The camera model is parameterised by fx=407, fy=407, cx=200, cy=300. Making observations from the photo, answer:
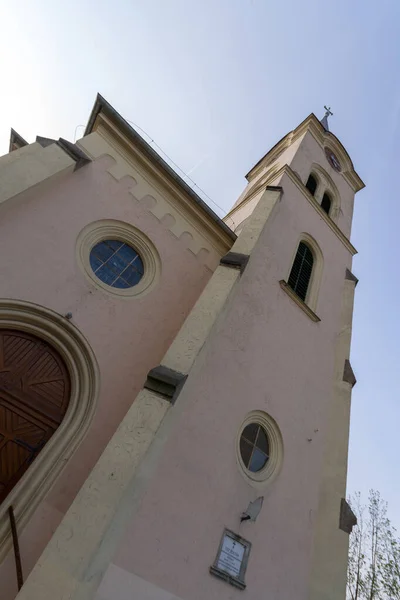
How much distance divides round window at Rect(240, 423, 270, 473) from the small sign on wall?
1219 millimetres

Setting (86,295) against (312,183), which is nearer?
(86,295)

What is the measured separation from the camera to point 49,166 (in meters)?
7.53

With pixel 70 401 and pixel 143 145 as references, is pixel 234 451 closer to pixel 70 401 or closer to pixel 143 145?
pixel 70 401

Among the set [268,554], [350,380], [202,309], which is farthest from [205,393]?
[350,380]

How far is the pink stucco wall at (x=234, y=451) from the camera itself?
575cm

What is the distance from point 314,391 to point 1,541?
6571mm

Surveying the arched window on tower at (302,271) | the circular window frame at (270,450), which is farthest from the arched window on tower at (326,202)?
the circular window frame at (270,450)

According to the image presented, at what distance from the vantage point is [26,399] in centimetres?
639

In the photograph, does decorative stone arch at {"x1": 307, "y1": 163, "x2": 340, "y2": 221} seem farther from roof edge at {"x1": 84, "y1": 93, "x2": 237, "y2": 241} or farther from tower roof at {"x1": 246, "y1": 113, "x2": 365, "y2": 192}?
roof edge at {"x1": 84, "y1": 93, "x2": 237, "y2": 241}

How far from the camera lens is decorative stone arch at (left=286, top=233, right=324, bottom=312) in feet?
35.4

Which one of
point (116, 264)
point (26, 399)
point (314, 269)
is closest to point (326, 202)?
point (314, 269)

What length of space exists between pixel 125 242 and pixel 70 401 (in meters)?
3.58

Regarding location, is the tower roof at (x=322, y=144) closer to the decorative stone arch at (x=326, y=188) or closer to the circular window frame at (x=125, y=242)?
the decorative stone arch at (x=326, y=188)

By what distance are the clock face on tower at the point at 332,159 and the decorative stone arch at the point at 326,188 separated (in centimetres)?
130
